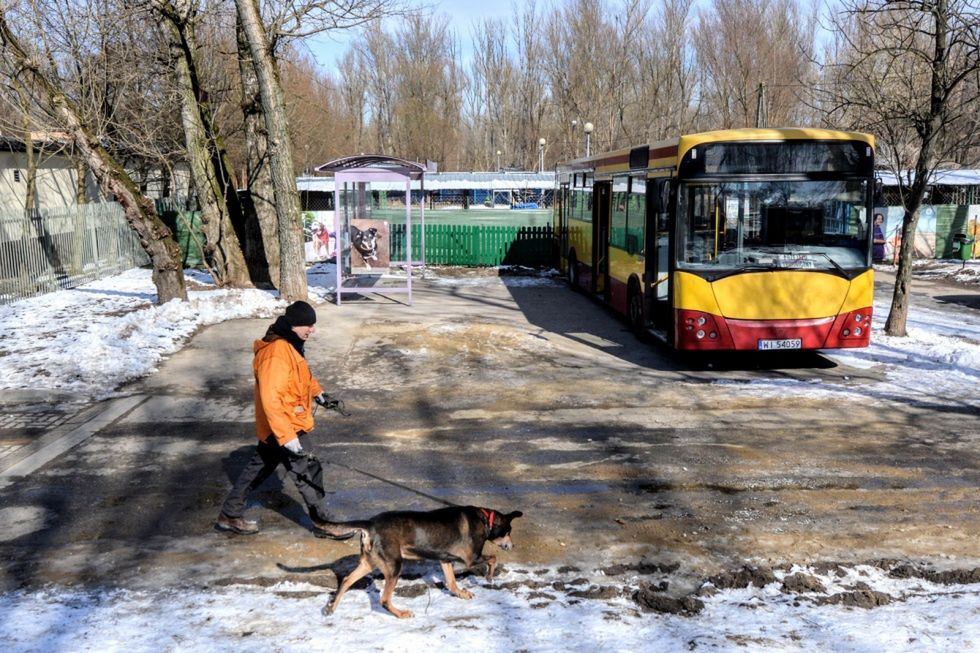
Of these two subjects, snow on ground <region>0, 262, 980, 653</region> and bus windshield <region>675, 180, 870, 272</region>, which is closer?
snow on ground <region>0, 262, 980, 653</region>

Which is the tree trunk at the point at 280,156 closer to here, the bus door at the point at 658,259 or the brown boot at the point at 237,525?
the bus door at the point at 658,259

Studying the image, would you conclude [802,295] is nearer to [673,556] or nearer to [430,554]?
[673,556]

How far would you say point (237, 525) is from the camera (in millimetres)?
6449

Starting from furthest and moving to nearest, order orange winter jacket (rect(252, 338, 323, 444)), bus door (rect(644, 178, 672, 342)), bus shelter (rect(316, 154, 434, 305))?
bus shelter (rect(316, 154, 434, 305)) < bus door (rect(644, 178, 672, 342)) < orange winter jacket (rect(252, 338, 323, 444))

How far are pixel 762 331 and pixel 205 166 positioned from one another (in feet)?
42.3

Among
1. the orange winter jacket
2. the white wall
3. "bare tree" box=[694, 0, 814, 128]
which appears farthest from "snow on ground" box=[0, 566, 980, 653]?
"bare tree" box=[694, 0, 814, 128]

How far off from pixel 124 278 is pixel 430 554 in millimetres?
20036

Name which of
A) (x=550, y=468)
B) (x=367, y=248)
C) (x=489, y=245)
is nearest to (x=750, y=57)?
(x=489, y=245)

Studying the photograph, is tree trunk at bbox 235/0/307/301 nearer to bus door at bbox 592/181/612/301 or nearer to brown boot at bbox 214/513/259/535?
bus door at bbox 592/181/612/301

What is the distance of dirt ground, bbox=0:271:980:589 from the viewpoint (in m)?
6.22

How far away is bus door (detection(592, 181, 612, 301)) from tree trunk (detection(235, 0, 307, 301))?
598 cm

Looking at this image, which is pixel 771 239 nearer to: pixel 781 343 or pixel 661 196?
pixel 781 343

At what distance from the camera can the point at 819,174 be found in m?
11.5

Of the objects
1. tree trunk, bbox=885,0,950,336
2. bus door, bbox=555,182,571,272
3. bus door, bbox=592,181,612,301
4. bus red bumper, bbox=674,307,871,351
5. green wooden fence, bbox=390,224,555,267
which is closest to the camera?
bus red bumper, bbox=674,307,871,351
